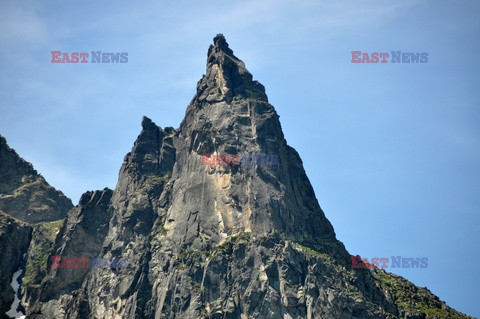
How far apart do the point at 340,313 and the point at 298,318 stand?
43.5ft

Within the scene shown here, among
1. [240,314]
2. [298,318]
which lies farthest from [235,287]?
[298,318]

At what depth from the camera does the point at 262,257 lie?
19925 cm

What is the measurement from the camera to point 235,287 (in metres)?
197

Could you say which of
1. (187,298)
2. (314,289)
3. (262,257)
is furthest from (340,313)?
(187,298)

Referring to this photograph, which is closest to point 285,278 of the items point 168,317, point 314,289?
point 314,289

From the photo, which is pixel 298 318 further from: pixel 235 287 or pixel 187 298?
pixel 187 298

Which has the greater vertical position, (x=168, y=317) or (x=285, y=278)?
(x=285, y=278)

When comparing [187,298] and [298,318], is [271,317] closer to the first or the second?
[298,318]

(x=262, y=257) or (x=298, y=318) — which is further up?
(x=262, y=257)

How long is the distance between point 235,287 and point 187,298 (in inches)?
606

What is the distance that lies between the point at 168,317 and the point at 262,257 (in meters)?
34.3

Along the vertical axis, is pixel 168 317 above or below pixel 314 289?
below

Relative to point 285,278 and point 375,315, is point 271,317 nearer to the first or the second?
point 285,278

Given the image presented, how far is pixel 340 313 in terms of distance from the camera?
192 metres
